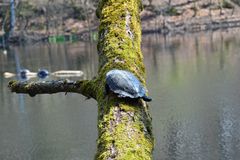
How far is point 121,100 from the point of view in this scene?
269cm

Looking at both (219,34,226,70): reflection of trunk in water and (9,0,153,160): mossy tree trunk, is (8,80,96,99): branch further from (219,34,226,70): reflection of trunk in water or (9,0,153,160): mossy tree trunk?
(219,34,226,70): reflection of trunk in water

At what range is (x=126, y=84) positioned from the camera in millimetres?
2613

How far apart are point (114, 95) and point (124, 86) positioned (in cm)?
16

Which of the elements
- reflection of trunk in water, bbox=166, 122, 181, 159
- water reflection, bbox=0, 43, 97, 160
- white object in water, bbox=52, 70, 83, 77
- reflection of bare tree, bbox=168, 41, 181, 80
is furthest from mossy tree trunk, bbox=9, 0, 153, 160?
white object in water, bbox=52, 70, 83, 77

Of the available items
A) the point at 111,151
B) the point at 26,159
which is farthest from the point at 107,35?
the point at 26,159

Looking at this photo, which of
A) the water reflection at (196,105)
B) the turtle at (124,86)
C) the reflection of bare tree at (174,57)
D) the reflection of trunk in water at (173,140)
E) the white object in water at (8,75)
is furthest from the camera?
the white object in water at (8,75)

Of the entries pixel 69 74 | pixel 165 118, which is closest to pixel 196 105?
pixel 165 118

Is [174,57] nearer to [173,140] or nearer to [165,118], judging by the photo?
[165,118]

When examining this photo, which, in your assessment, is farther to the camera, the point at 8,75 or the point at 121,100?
the point at 8,75

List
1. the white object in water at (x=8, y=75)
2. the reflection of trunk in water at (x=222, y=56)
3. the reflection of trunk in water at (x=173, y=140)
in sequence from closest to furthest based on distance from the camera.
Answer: the reflection of trunk in water at (x=173, y=140)
the reflection of trunk in water at (x=222, y=56)
the white object in water at (x=8, y=75)

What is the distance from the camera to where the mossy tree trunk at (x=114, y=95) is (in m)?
2.38

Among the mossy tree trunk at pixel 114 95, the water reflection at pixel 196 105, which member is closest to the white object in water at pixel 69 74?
the water reflection at pixel 196 105

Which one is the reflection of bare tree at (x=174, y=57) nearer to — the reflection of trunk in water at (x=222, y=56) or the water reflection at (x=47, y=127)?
the reflection of trunk in water at (x=222, y=56)

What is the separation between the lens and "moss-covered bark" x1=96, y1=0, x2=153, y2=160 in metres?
2.37
